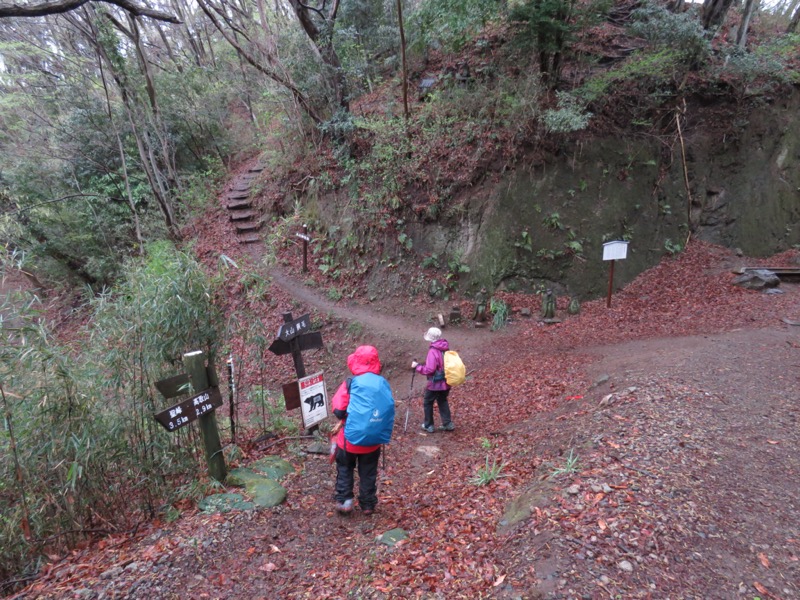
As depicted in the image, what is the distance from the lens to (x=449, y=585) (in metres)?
2.72

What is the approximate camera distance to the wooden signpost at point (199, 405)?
3.51 meters

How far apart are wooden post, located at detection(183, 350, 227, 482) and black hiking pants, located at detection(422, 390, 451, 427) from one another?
290cm

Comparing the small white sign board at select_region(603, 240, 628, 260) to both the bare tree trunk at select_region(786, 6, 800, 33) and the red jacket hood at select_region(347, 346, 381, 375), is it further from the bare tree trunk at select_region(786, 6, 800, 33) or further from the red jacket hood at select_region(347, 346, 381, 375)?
the bare tree trunk at select_region(786, 6, 800, 33)

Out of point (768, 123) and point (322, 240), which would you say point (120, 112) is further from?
point (768, 123)

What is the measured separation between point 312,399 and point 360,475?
1.63 meters

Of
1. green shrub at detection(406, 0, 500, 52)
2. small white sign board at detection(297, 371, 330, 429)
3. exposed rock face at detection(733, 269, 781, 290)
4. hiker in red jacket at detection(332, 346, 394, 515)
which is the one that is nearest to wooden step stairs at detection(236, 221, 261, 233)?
green shrub at detection(406, 0, 500, 52)

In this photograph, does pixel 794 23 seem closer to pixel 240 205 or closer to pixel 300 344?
pixel 300 344

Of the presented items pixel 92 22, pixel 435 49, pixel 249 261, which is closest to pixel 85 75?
pixel 92 22

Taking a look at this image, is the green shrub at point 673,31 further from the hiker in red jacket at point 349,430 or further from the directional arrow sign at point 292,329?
the hiker in red jacket at point 349,430

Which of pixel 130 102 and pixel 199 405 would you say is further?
pixel 130 102

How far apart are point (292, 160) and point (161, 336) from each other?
39.1 ft

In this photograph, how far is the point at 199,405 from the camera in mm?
3764

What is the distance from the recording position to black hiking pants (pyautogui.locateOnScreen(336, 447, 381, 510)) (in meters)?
3.83

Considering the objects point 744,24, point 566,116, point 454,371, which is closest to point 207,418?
point 454,371
